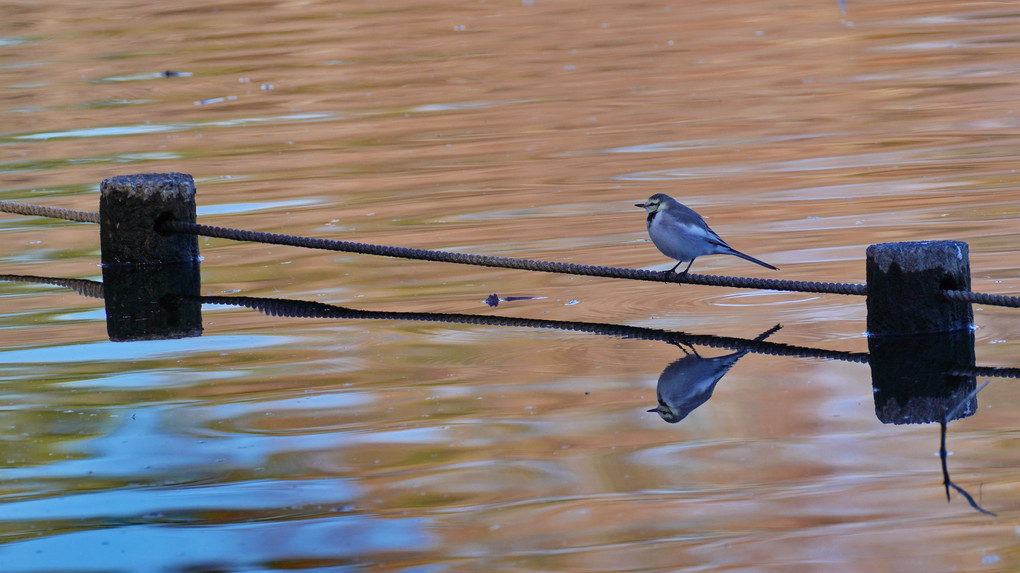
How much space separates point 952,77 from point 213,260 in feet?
23.0

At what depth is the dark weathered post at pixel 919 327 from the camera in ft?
14.0

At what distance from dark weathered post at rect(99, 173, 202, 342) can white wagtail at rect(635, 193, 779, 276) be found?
1914 mm

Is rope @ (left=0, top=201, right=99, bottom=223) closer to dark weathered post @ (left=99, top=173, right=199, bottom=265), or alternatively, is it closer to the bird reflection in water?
dark weathered post @ (left=99, top=173, right=199, bottom=265)

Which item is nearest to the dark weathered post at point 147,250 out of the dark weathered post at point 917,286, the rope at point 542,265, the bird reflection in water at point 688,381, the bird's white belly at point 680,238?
the rope at point 542,265

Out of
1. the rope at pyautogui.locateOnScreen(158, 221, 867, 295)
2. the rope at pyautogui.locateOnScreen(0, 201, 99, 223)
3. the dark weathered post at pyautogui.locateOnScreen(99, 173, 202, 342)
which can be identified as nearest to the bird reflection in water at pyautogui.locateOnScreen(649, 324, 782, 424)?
the rope at pyautogui.locateOnScreen(158, 221, 867, 295)

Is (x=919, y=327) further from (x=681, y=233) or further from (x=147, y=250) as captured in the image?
(x=147, y=250)

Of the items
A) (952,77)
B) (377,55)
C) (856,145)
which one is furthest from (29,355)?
(377,55)

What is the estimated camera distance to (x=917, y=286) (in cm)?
467

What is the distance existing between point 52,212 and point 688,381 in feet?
12.2

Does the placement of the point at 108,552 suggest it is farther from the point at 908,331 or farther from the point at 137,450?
the point at 908,331

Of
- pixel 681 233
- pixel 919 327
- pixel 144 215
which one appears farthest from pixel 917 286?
pixel 144 215

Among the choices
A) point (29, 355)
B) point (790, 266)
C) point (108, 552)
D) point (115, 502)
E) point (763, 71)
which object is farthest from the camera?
point (763, 71)

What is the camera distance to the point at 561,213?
7461 millimetres

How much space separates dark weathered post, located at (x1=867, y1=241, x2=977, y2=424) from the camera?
168 inches
